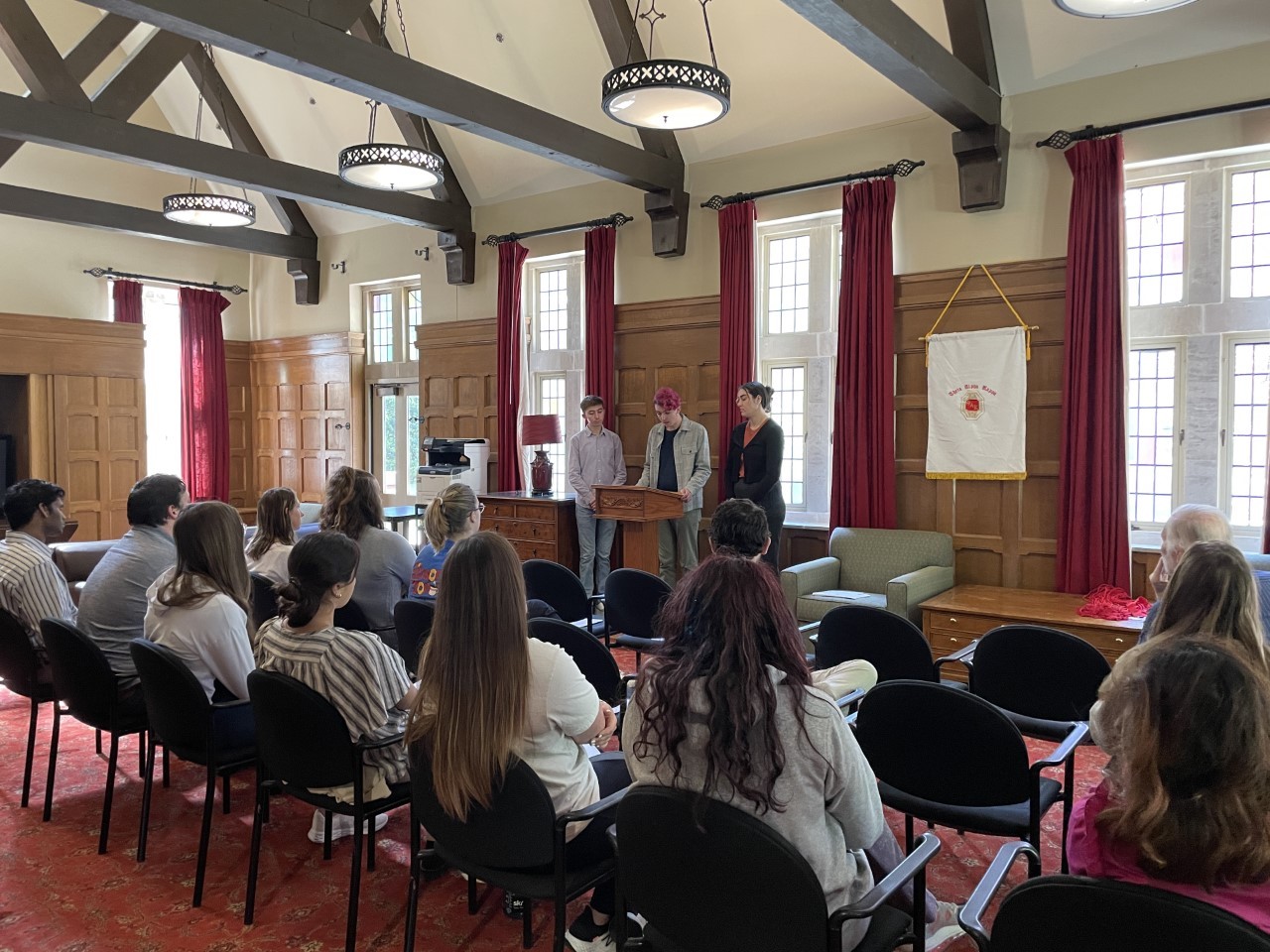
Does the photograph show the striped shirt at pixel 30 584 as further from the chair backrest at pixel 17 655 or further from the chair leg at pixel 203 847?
the chair leg at pixel 203 847

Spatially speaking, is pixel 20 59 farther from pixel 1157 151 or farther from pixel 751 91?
pixel 1157 151

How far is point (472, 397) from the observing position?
8.48 meters

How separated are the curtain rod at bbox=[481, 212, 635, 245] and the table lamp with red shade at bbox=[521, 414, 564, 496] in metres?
1.61

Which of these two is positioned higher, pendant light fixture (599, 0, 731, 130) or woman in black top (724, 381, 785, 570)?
pendant light fixture (599, 0, 731, 130)

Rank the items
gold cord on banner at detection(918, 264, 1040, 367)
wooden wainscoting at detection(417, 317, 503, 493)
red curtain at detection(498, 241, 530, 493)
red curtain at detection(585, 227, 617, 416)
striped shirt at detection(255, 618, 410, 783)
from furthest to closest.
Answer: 1. wooden wainscoting at detection(417, 317, 503, 493)
2. red curtain at detection(498, 241, 530, 493)
3. red curtain at detection(585, 227, 617, 416)
4. gold cord on banner at detection(918, 264, 1040, 367)
5. striped shirt at detection(255, 618, 410, 783)

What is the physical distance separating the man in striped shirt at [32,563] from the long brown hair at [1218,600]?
3.87m

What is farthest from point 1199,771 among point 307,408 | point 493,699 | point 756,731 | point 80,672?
point 307,408

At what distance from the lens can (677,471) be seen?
254 inches

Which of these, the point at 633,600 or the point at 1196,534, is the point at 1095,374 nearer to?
the point at 1196,534

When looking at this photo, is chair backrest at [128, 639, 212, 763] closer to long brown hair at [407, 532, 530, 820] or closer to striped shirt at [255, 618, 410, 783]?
striped shirt at [255, 618, 410, 783]

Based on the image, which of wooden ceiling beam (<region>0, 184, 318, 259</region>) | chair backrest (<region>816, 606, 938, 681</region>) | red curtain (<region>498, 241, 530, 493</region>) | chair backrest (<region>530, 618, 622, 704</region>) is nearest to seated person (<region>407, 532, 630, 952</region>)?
chair backrest (<region>530, 618, 622, 704</region>)

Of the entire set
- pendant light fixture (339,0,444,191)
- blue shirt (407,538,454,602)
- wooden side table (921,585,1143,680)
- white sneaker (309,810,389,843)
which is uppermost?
pendant light fixture (339,0,444,191)

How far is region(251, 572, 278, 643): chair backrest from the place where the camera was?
376 centimetres

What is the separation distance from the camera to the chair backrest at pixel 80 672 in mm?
2977
